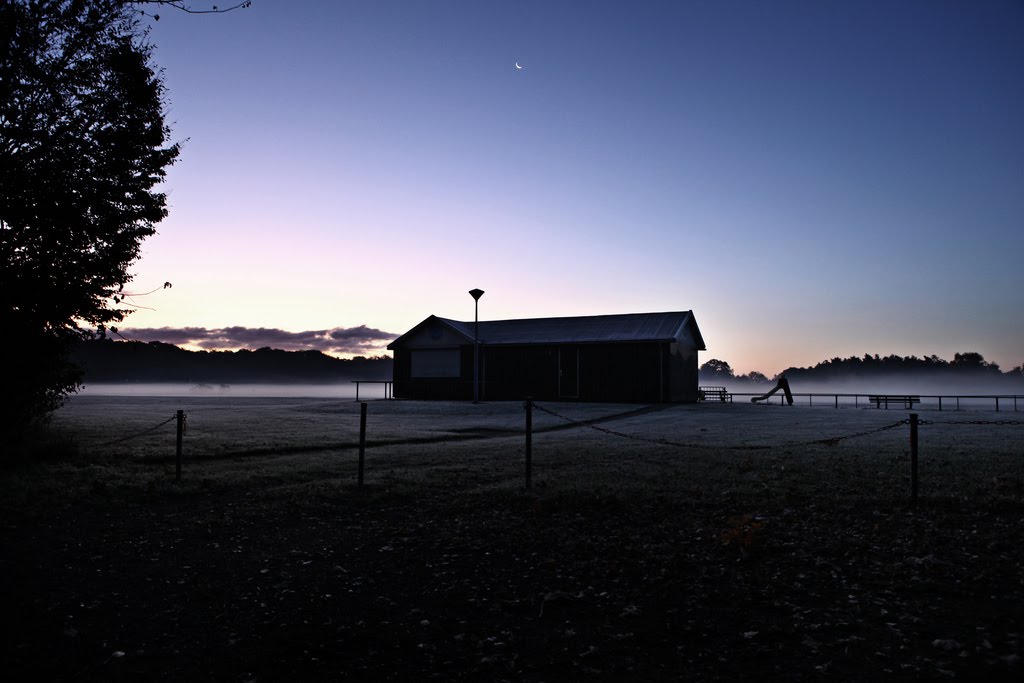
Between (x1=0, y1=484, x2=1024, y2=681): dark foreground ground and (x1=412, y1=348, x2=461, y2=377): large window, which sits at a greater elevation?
(x1=412, y1=348, x2=461, y2=377): large window

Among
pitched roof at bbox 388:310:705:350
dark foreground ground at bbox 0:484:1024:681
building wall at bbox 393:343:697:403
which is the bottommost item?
dark foreground ground at bbox 0:484:1024:681

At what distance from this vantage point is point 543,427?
25188 mm

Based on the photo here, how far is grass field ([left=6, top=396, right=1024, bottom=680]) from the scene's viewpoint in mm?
5414

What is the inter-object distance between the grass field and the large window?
30022mm

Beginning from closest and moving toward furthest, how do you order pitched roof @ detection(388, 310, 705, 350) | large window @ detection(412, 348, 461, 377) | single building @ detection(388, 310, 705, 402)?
1. single building @ detection(388, 310, 705, 402)
2. pitched roof @ detection(388, 310, 705, 350)
3. large window @ detection(412, 348, 461, 377)

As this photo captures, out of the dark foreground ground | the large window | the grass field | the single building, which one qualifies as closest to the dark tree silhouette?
the grass field

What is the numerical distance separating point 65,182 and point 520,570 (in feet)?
46.0

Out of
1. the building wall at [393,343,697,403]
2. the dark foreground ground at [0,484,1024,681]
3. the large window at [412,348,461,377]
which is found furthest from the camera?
the large window at [412,348,461,377]

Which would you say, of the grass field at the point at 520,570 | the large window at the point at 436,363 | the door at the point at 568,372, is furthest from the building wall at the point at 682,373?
the grass field at the point at 520,570

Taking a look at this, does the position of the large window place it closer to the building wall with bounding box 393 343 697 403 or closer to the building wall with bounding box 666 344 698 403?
the building wall with bounding box 393 343 697 403

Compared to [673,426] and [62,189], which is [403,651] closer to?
[62,189]

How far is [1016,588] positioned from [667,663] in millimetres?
3976

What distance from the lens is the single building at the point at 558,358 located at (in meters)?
40.2

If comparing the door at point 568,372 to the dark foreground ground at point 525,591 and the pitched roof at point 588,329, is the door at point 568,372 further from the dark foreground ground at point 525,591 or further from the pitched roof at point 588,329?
the dark foreground ground at point 525,591
